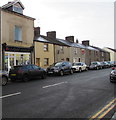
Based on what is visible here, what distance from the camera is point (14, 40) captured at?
19328 millimetres

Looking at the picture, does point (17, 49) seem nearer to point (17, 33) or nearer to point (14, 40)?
point (14, 40)

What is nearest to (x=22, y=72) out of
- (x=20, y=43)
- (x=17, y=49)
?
(x=17, y=49)

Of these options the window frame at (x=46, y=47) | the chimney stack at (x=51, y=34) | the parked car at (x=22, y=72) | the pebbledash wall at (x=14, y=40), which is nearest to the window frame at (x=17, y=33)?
the pebbledash wall at (x=14, y=40)

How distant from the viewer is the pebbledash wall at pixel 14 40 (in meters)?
18.1

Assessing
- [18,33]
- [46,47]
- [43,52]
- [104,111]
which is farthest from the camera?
[46,47]

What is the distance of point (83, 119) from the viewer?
4.49 metres

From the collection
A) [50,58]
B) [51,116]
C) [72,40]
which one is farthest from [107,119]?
[72,40]

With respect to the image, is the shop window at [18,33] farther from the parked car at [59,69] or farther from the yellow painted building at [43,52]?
the parked car at [59,69]

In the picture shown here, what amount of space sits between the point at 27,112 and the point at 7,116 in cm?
67

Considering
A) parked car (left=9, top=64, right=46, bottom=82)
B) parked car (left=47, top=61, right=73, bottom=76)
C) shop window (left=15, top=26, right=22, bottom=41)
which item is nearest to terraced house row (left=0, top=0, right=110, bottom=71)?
shop window (left=15, top=26, right=22, bottom=41)

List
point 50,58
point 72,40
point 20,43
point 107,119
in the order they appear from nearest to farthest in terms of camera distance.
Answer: point 107,119 → point 20,43 → point 50,58 → point 72,40

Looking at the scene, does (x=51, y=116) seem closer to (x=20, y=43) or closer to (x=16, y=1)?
(x=20, y=43)

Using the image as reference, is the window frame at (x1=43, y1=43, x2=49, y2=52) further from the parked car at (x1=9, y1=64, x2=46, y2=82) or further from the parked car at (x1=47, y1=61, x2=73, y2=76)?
the parked car at (x1=9, y1=64, x2=46, y2=82)

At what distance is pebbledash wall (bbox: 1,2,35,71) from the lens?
18.1m
